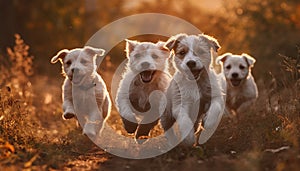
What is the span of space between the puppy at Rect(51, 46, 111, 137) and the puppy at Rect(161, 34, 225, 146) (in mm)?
1301

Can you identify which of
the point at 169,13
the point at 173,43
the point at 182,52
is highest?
the point at 169,13

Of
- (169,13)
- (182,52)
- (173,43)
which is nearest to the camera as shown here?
(182,52)

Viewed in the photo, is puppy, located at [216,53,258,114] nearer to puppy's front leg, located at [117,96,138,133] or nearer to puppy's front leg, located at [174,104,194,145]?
puppy's front leg, located at [117,96,138,133]

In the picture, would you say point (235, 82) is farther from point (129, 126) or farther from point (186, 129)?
point (186, 129)

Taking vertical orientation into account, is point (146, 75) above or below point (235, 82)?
above

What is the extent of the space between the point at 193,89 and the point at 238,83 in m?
3.42

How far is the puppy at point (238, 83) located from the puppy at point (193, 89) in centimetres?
289

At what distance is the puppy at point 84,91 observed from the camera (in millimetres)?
8391

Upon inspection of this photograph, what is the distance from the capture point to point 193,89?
24.4 ft

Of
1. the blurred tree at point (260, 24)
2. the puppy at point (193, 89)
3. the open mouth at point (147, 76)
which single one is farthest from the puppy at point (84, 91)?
the blurred tree at point (260, 24)

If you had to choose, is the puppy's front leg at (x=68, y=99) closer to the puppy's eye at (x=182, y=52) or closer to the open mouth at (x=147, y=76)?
the open mouth at (x=147, y=76)

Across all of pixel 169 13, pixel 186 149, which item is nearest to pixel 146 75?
pixel 186 149

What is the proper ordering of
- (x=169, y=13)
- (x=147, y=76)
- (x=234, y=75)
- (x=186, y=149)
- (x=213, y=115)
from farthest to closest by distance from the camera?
1. (x=169, y=13)
2. (x=234, y=75)
3. (x=147, y=76)
4. (x=213, y=115)
5. (x=186, y=149)

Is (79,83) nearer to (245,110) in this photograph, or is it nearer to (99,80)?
(99,80)
